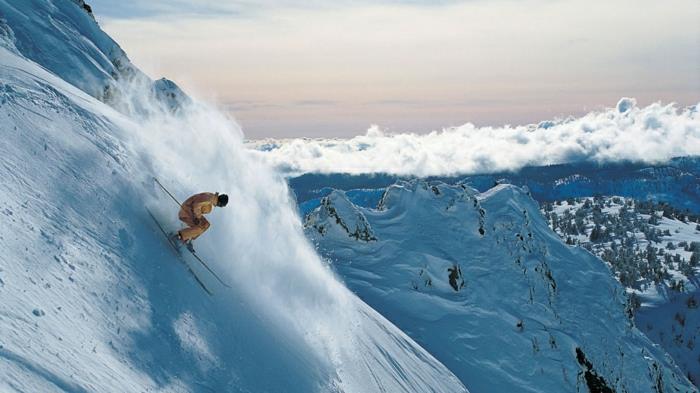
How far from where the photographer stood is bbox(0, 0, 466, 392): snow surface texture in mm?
9491

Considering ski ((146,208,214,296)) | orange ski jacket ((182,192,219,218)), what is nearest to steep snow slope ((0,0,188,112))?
orange ski jacket ((182,192,219,218))

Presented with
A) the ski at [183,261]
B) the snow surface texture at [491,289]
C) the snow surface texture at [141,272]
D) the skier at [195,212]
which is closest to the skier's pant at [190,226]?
the skier at [195,212]

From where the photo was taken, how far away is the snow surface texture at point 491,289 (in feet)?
165

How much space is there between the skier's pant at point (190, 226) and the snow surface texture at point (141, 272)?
61cm

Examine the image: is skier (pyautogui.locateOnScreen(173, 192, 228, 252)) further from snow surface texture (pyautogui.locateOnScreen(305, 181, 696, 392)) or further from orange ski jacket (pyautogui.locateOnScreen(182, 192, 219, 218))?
snow surface texture (pyautogui.locateOnScreen(305, 181, 696, 392))

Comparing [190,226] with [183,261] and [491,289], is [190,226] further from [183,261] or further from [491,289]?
[491,289]

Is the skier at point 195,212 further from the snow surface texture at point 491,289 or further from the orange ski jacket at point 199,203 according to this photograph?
the snow surface texture at point 491,289

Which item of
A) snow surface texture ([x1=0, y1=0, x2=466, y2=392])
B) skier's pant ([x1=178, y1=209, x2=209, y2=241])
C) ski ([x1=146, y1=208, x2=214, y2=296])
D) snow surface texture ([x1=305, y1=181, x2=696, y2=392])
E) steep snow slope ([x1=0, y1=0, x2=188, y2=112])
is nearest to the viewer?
snow surface texture ([x1=0, y1=0, x2=466, y2=392])

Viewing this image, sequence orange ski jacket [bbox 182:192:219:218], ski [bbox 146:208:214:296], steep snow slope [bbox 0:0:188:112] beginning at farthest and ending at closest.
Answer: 1. steep snow slope [bbox 0:0:188:112]
2. orange ski jacket [bbox 182:192:219:218]
3. ski [bbox 146:208:214:296]

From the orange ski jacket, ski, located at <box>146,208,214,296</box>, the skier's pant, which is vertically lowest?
ski, located at <box>146,208,214,296</box>

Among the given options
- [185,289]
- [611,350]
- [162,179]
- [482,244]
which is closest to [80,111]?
[162,179]

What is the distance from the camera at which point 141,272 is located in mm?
12586

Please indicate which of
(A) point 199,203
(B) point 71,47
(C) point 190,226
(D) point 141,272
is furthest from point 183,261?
(B) point 71,47

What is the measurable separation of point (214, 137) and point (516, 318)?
4122 cm
